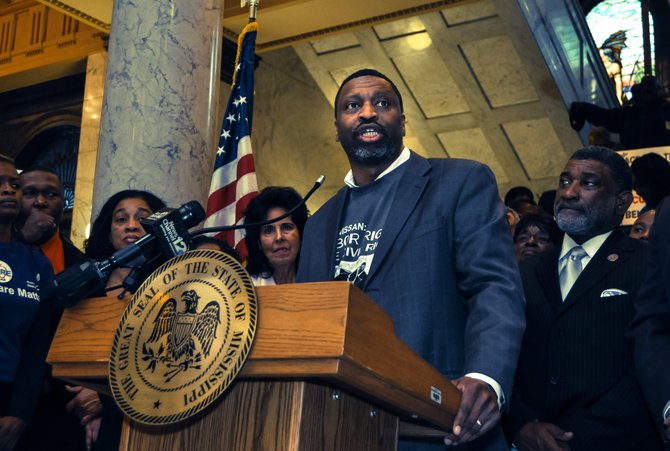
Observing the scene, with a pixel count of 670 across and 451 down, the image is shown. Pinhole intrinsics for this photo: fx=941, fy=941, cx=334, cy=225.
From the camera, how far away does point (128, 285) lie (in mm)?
1916

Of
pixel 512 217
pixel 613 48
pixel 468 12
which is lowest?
pixel 512 217

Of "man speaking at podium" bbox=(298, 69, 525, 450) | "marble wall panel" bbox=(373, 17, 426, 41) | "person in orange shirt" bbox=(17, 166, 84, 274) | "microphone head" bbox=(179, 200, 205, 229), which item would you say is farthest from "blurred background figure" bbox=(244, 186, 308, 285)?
"marble wall panel" bbox=(373, 17, 426, 41)

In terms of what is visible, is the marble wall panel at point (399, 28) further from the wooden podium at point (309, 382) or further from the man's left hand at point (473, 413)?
the wooden podium at point (309, 382)

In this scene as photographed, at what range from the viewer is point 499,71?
892cm

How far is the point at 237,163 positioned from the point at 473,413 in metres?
3.80

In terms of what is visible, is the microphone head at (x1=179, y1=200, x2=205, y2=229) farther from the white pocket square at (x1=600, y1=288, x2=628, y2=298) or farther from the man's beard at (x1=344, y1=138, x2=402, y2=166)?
the white pocket square at (x1=600, y1=288, x2=628, y2=298)

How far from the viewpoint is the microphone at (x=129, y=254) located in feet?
6.31

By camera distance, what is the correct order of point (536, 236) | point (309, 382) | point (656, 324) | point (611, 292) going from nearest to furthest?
point (309, 382)
point (656, 324)
point (611, 292)
point (536, 236)

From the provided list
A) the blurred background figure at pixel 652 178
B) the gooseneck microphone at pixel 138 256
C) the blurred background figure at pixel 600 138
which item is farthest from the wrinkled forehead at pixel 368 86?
the blurred background figure at pixel 600 138

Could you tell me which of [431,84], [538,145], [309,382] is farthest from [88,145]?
[309,382]

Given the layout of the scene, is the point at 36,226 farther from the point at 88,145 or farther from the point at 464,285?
the point at 88,145

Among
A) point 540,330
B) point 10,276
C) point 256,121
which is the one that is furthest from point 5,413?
point 256,121

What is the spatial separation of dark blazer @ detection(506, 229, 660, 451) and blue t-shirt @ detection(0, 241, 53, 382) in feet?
5.80

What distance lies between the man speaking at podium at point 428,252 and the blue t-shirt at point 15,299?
135 centimetres
